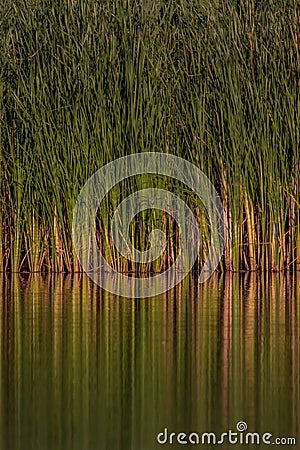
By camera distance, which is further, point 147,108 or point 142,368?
point 147,108

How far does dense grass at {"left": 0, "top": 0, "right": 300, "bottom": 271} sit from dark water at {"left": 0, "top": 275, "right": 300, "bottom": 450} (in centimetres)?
140

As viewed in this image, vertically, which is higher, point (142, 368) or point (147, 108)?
point (147, 108)

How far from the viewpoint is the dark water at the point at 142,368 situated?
3.90 metres

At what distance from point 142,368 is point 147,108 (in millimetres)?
4009

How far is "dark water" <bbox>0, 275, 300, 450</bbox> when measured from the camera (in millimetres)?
3902

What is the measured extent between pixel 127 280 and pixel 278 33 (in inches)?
89.1

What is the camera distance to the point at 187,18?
341 inches

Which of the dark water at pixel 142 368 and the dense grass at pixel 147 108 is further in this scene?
the dense grass at pixel 147 108

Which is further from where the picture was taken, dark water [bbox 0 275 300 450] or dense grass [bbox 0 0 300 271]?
dense grass [bbox 0 0 300 271]

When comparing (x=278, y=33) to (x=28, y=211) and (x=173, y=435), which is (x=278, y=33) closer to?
(x=28, y=211)

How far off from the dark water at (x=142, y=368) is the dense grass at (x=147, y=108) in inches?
55.1

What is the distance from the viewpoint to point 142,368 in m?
4.86

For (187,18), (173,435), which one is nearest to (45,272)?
(187,18)

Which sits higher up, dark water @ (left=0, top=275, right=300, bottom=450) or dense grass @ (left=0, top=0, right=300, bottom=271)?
dense grass @ (left=0, top=0, right=300, bottom=271)
